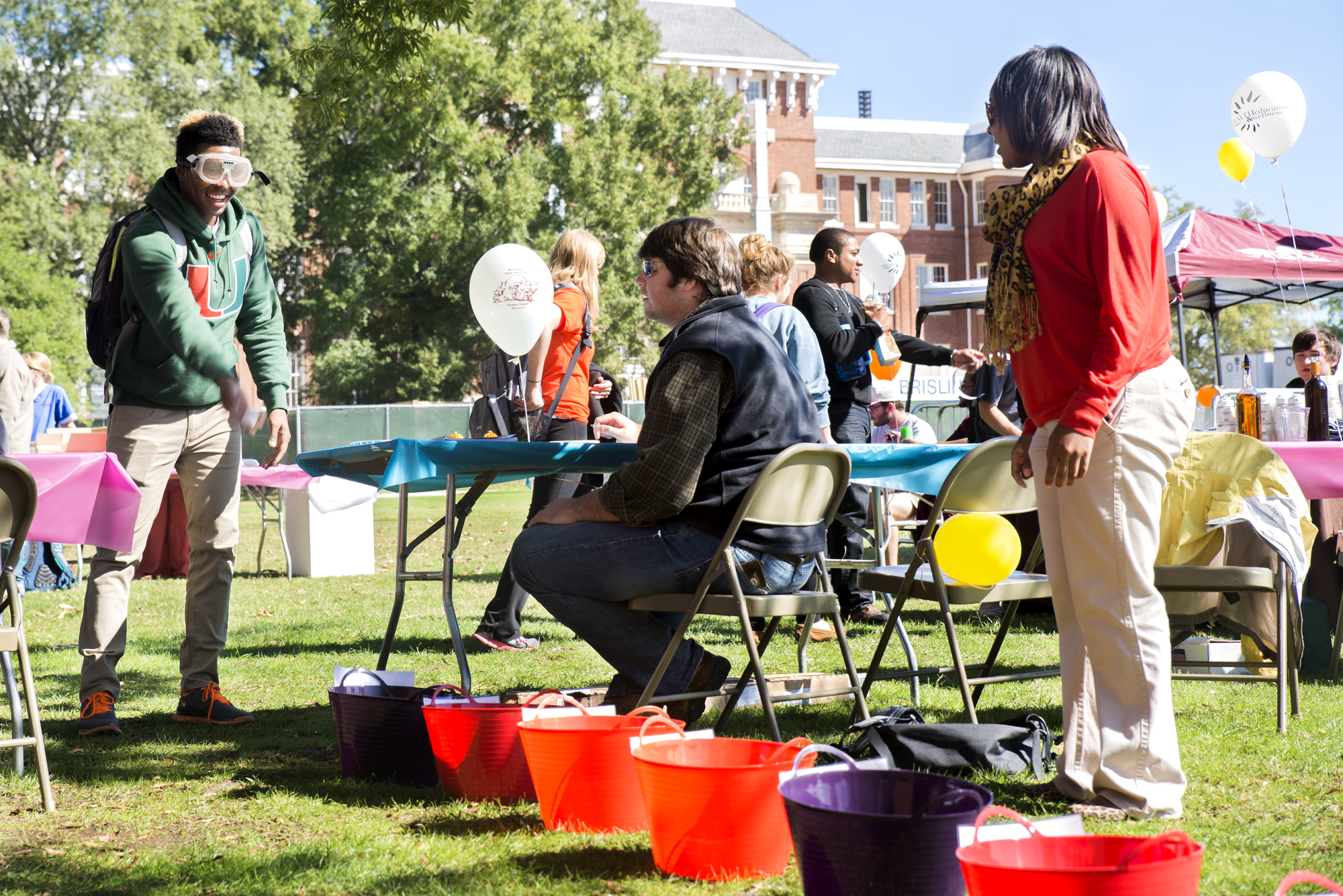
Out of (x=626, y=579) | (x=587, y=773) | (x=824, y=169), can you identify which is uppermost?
(x=824, y=169)

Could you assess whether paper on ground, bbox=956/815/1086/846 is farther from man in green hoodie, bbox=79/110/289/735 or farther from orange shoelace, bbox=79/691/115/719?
orange shoelace, bbox=79/691/115/719

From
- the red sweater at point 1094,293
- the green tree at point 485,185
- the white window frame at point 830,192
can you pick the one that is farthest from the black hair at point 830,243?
the white window frame at point 830,192

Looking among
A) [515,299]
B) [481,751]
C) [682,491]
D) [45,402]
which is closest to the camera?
[481,751]

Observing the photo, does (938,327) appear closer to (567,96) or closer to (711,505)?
(567,96)

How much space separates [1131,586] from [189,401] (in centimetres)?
316

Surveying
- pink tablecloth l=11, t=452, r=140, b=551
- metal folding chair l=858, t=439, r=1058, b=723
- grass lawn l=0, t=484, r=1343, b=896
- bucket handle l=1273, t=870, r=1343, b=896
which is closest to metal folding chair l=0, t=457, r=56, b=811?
grass lawn l=0, t=484, r=1343, b=896

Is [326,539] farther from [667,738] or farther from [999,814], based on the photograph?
[999,814]

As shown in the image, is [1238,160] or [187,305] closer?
[187,305]

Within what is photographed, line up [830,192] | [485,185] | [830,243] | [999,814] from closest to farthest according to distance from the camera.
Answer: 1. [999,814]
2. [830,243]
3. [485,185]
4. [830,192]

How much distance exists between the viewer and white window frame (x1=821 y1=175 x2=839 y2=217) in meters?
53.4

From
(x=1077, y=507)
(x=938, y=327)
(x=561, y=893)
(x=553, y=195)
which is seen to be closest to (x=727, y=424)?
(x=1077, y=507)

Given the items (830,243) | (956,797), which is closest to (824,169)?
(830,243)

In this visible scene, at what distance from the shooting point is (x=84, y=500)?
386cm

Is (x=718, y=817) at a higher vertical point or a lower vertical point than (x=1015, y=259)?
lower
